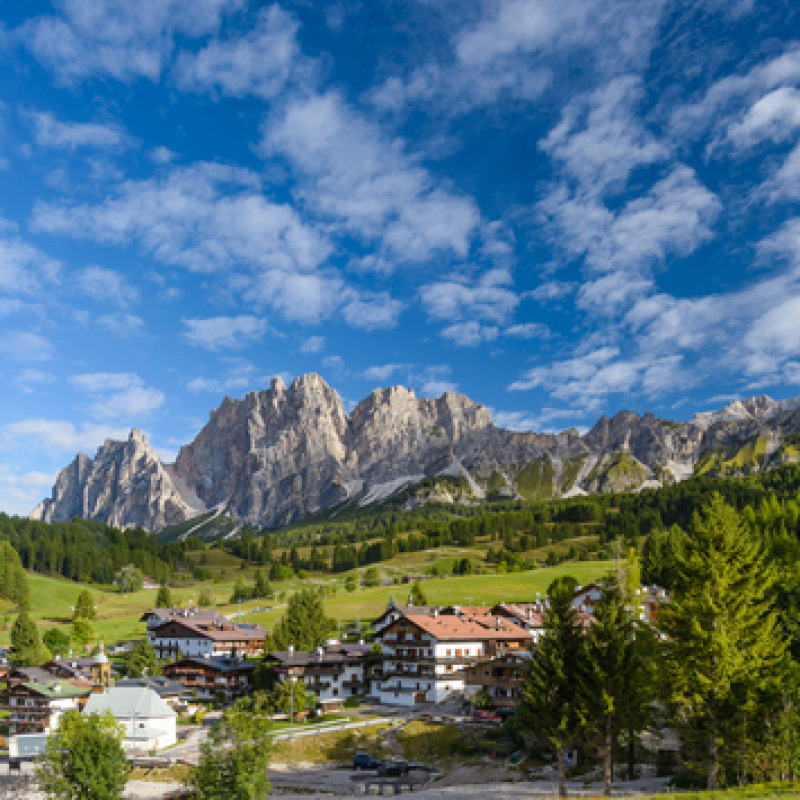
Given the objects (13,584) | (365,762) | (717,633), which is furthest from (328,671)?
(13,584)

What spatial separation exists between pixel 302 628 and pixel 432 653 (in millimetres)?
26060

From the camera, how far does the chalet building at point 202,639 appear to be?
122250mm

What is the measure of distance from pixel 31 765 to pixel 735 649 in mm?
65339

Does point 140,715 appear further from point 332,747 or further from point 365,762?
point 365,762

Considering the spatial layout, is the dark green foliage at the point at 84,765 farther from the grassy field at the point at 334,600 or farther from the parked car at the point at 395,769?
the grassy field at the point at 334,600

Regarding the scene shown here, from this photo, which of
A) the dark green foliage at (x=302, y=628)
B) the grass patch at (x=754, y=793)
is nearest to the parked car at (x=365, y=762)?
the grass patch at (x=754, y=793)

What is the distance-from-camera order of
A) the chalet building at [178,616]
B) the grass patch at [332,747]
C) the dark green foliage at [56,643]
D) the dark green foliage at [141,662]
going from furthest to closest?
the chalet building at [178,616] < the dark green foliage at [56,643] < the dark green foliage at [141,662] < the grass patch at [332,747]

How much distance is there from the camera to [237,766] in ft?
148

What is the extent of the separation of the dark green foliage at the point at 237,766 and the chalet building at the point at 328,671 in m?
40.8

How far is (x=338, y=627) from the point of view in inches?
5153

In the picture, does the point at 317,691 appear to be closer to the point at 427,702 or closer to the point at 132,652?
the point at 427,702

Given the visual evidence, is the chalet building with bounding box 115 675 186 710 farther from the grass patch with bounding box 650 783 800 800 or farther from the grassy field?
the grass patch with bounding box 650 783 800 800

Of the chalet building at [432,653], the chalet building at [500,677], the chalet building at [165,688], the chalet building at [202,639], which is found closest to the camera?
the chalet building at [500,677]

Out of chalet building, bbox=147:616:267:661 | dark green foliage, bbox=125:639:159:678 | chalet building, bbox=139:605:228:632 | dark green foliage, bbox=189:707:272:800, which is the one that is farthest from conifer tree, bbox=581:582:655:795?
chalet building, bbox=139:605:228:632
